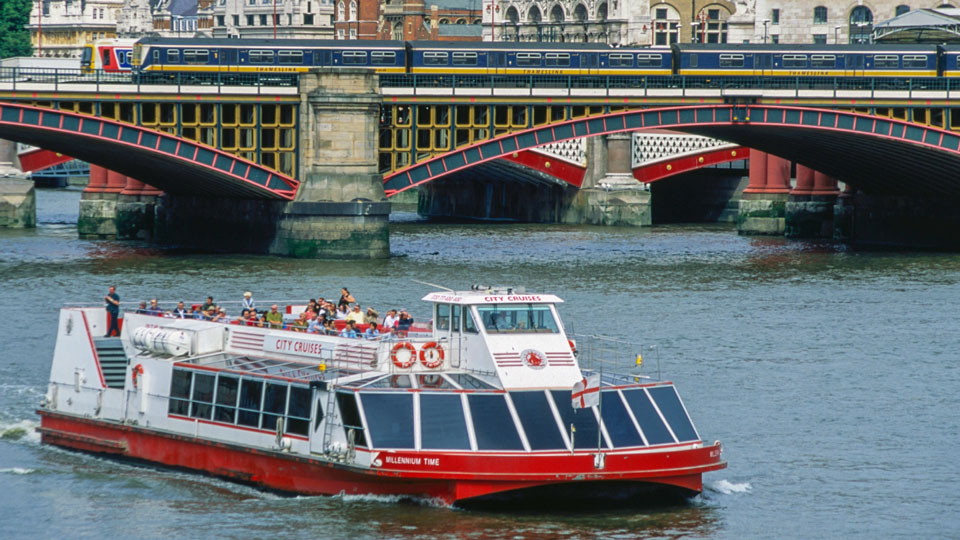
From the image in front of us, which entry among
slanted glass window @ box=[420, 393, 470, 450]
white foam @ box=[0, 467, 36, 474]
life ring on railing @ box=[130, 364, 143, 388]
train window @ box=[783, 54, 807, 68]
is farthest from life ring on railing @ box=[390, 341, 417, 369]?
Result: train window @ box=[783, 54, 807, 68]

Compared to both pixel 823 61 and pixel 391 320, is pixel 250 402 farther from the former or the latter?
pixel 823 61

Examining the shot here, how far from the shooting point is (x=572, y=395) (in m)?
33.7

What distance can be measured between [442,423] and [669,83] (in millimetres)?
53004

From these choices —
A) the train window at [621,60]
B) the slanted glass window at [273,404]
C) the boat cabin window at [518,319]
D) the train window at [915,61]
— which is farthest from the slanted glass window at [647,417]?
the train window at [915,61]

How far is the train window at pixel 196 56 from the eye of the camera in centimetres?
8162

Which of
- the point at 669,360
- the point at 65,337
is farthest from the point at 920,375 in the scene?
the point at 65,337

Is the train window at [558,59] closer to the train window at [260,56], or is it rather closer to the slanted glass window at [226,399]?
the train window at [260,56]

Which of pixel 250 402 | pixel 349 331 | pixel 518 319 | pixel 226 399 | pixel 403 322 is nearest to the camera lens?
pixel 518 319

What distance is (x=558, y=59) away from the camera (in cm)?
8612

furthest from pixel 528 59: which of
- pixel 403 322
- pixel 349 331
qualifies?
pixel 349 331

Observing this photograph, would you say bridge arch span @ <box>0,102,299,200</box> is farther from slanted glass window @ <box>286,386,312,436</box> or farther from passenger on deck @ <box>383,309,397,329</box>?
slanted glass window @ <box>286,386,312,436</box>

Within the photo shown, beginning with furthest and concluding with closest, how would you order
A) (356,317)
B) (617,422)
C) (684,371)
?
1. (684,371)
2. (356,317)
3. (617,422)

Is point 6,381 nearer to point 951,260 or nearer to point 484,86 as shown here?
point 484,86

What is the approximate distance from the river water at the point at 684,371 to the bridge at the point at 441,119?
444 cm
